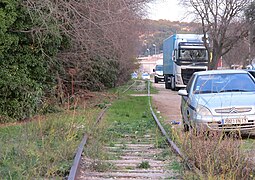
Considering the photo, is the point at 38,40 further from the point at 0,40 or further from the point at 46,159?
the point at 46,159

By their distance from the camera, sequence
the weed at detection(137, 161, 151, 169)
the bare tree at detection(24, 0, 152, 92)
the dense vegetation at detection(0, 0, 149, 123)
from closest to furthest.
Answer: the weed at detection(137, 161, 151, 169) → the dense vegetation at detection(0, 0, 149, 123) → the bare tree at detection(24, 0, 152, 92)

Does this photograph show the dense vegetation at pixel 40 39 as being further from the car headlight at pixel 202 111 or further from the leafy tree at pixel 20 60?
the car headlight at pixel 202 111

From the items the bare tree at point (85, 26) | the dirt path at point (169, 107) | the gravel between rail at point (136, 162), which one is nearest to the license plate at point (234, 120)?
the gravel between rail at point (136, 162)

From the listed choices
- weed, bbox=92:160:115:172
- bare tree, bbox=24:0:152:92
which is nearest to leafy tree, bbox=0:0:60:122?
bare tree, bbox=24:0:152:92

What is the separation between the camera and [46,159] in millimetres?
7984

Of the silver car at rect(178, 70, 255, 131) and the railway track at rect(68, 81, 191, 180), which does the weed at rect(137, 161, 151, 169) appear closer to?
the railway track at rect(68, 81, 191, 180)

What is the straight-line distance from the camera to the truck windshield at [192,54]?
37.2 m

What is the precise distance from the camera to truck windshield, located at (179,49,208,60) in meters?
37.2

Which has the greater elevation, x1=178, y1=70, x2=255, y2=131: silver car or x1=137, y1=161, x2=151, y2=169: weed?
x1=178, y1=70, x2=255, y2=131: silver car

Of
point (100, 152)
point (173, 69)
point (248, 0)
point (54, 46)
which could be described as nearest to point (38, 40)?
point (54, 46)

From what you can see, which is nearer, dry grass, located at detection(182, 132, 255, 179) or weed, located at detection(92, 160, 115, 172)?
dry grass, located at detection(182, 132, 255, 179)

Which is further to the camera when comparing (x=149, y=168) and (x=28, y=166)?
(x=149, y=168)

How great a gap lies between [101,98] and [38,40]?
1101 centimetres

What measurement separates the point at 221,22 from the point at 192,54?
55.5ft
